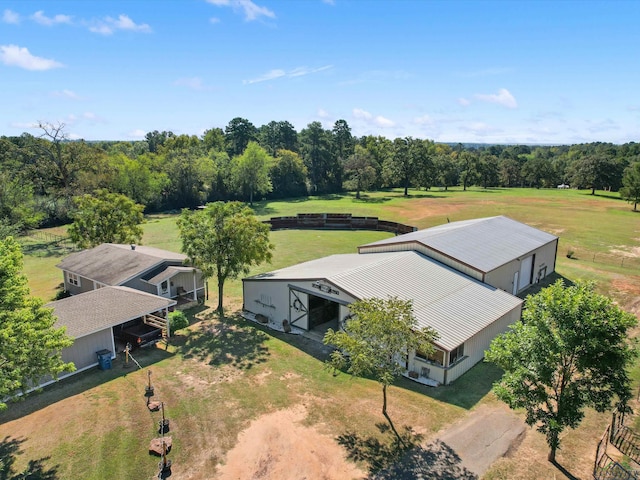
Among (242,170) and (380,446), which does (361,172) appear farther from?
(380,446)

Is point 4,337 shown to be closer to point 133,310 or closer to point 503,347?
point 133,310

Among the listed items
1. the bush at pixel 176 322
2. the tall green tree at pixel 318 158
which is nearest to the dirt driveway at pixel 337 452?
the bush at pixel 176 322

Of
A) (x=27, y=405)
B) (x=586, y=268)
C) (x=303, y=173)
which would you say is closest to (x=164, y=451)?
(x=27, y=405)

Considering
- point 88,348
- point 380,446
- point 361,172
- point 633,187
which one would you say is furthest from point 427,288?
point 361,172

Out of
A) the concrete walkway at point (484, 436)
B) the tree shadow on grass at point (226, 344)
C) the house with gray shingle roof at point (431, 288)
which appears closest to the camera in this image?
the concrete walkway at point (484, 436)

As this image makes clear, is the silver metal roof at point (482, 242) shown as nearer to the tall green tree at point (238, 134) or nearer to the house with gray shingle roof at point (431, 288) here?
the house with gray shingle roof at point (431, 288)

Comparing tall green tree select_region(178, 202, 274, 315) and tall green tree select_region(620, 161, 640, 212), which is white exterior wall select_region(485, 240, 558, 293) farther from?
tall green tree select_region(620, 161, 640, 212)
